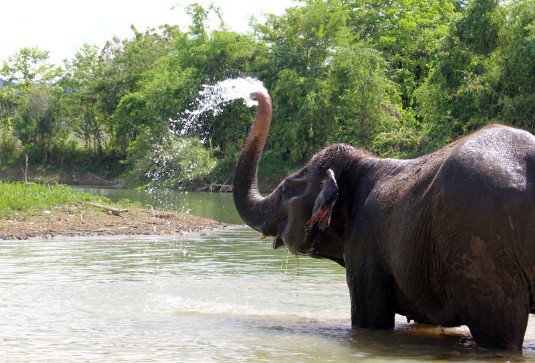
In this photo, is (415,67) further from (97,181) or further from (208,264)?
(208,264)

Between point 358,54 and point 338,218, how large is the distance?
43756mm

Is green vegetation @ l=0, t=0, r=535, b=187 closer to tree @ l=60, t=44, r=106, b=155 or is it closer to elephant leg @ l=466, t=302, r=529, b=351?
tree @ l=60, t=44, r=106, b=155

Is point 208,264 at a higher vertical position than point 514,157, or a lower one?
lower

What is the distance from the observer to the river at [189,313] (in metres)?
7.40

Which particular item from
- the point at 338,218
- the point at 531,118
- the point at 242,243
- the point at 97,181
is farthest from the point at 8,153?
the point at 338,218

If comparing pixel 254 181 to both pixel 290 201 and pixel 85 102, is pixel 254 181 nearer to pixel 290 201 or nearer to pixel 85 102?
→ pixel 290 201

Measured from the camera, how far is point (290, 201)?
831 centimetres

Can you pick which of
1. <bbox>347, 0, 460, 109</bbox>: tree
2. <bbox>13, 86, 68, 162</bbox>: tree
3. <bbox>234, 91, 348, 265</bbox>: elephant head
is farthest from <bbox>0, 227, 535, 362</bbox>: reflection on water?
<bbox>13, 86, 68, 162</bbox>: tree

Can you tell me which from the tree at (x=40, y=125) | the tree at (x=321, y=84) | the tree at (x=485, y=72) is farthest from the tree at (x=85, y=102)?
the tree at (x=485, y=72)

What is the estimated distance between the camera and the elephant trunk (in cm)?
841

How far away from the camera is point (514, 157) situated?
6297 millimetres

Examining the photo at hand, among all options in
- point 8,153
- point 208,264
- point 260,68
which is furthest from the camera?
point 8,153

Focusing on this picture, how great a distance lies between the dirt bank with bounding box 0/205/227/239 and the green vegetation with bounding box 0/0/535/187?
18949mm

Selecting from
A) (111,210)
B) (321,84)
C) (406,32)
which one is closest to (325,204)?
(111,210)
